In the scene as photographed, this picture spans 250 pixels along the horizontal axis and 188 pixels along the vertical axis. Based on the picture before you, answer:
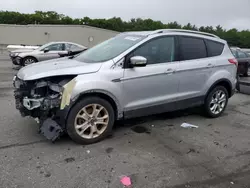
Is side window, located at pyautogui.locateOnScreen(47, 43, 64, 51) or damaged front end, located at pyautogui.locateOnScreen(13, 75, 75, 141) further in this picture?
side window, located at pyautogui.locateOnScreen(47, 43, 64, 51)

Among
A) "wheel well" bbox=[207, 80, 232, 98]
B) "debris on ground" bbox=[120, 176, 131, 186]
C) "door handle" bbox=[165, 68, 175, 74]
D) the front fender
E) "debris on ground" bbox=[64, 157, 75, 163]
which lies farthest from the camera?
"wheel well" bbox=[207, 80, 232, 98]

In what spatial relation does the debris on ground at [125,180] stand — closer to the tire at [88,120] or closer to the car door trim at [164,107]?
the tire at [88,120]

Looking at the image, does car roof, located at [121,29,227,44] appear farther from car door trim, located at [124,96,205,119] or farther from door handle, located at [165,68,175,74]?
car door trim, located at [124,96,205,119]

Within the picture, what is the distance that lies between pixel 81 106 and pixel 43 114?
60 cm

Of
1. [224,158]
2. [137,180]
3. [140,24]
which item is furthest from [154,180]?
[140,24]

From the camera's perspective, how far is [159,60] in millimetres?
4867

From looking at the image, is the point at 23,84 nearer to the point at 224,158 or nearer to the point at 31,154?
the point at 31,154

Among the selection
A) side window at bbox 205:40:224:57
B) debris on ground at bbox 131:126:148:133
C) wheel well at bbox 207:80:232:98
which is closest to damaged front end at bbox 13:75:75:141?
debris on ground at bbox 131:126:148:133

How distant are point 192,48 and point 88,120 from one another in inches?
99.0

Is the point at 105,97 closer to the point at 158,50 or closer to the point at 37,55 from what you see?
the point at 158,50

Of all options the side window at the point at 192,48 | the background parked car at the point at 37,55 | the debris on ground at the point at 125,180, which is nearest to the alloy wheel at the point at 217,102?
the side window at the point at 192,48

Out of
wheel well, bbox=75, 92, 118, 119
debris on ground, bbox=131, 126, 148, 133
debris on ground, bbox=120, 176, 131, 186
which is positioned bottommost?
debris on ground, bbox=120, 176, 131, 186

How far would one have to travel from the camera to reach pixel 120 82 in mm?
4379

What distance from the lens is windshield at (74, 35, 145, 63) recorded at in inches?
182
